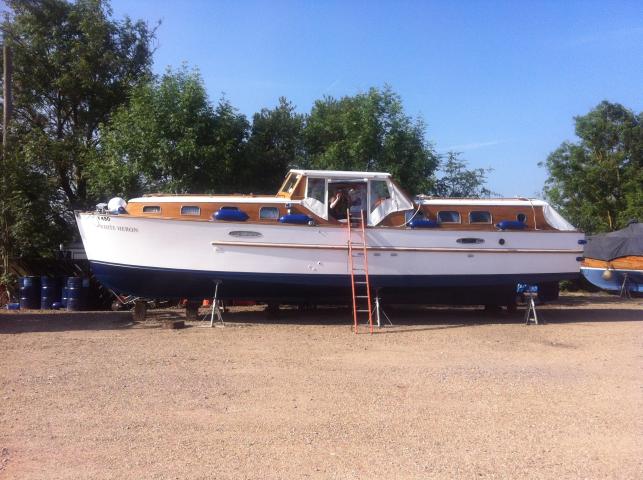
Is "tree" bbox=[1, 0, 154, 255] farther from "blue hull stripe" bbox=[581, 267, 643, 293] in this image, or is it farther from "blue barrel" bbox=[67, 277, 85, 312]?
"blue hull stripe" bbox=[581, 267, 643, 293]

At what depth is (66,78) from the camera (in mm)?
18734

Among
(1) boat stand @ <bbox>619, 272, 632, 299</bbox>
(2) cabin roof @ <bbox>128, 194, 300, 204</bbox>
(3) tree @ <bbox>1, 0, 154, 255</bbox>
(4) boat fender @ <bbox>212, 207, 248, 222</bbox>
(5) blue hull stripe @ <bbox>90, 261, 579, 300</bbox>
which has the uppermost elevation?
(3) tree @ <bbox>1, 0, 154, 255</bbox>

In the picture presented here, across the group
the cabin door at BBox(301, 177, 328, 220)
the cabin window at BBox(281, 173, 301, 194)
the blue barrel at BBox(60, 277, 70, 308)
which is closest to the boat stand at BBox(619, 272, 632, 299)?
the cabin door at BBox(301, 177, 328, 220)

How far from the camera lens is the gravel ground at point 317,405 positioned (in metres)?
4.64

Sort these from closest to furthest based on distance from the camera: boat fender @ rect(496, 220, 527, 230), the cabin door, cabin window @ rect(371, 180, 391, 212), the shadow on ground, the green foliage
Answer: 1. the shadow on ground
2. the cabin door
3. cabin window @ rect(371, 180, 391, 212)
4. boat fender @ rect(496, 220, 527, 230)
5. the green foliage

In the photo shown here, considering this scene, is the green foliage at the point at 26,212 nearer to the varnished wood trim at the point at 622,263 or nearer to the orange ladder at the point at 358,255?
the orange ladder at the point at 358,255

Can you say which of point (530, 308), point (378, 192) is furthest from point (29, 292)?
point (530, 308)

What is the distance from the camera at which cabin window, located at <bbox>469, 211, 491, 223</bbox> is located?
519 inches

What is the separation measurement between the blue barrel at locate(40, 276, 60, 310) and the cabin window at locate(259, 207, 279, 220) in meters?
6.14

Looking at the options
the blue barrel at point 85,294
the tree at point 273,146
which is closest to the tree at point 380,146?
the tree at point 273,146

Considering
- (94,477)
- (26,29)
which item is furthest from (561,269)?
(26,29)

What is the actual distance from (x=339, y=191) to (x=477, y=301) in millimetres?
4119

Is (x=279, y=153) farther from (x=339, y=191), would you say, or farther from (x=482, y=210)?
(x=482, y=210)

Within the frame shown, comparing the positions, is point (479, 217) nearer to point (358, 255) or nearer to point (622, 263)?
point (358, 255)
